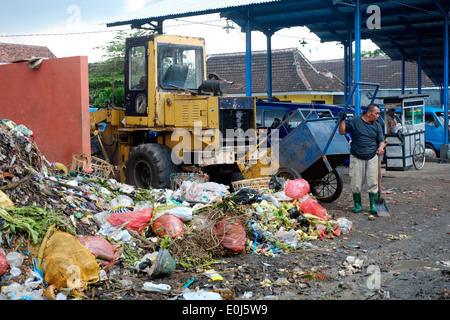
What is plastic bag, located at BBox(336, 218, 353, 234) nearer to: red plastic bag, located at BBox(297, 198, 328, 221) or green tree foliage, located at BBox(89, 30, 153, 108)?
red plastic bag, located at BBox(297, 198, 328, 221)

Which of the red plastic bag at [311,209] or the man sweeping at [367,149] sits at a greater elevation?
the man sweeping at [367,149]

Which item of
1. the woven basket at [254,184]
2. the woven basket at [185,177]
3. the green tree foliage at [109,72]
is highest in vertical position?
the green tree foliage at [109,72]

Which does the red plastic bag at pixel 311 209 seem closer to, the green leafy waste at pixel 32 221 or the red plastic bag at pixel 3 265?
the green leafy waste at pixel 32 221

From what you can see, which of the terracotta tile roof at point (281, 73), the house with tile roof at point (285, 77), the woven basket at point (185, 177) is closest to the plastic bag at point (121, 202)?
the woven basket at point (185, 177)

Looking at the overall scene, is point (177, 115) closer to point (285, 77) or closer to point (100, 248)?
point (100, 248)

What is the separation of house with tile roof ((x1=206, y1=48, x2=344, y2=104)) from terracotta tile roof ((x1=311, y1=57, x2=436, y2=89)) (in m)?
3.64

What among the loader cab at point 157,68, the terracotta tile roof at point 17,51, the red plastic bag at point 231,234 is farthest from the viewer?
the terracotta tile roof at point 17,51

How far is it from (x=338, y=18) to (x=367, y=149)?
37.9 ft

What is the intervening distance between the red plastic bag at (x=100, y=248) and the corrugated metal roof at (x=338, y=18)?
34.2ft

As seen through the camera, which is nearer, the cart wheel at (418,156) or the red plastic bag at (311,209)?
the red plastic bag at (311,209)

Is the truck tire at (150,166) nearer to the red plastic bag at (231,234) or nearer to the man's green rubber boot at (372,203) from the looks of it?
the red plastic bag at (231,234)

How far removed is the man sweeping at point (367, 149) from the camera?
865cm

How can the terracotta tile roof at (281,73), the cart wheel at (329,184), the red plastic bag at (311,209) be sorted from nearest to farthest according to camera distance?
the red plastic bag at (311,209)
the cart wheel at (329,184)
the terracotta tile roof at (281,73)

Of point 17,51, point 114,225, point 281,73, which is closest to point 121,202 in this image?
point 114,225
